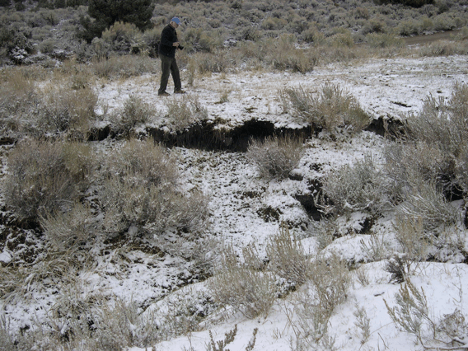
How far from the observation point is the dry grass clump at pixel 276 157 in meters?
4.94

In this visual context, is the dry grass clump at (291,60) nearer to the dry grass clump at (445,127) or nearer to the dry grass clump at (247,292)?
the dry grass clump at (445,127)

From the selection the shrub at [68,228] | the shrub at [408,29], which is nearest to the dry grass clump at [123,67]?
the shrub at [68,228]

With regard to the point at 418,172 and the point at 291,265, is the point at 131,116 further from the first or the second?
the point at 418,172

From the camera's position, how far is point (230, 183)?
201 inches

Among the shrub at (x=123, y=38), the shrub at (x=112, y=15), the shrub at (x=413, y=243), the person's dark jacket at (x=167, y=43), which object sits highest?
the shrub at (x=112, y=15)

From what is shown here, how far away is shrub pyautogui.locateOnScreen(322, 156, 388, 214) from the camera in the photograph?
4.00 metres

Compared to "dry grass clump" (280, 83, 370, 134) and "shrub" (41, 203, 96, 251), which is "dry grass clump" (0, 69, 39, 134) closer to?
"shrub" (41, 203, 96, 251)

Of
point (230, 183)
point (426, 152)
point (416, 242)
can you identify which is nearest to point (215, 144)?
point (230, 183)

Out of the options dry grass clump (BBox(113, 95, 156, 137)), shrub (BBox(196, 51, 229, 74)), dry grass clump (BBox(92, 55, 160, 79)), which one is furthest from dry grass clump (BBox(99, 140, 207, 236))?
shrub (BBox(196, 51, 229, 74))

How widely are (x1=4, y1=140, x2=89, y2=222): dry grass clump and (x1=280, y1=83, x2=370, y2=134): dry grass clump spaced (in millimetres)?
3931

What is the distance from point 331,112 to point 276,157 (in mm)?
1487

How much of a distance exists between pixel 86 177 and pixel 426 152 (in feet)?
15.0

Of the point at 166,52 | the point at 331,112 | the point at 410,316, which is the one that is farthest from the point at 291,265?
the point at 166,52

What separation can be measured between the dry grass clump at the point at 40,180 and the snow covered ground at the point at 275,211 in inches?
43.6
